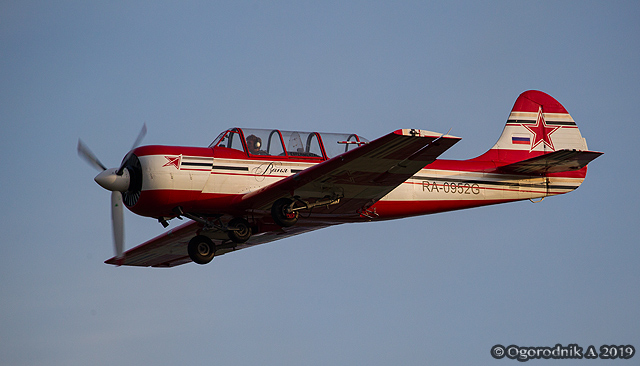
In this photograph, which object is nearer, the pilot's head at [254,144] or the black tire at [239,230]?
the pilot's head at [254,144]

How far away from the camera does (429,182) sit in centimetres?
1600

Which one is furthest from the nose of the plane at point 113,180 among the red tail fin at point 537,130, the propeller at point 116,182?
the red tail fin at point 537,130

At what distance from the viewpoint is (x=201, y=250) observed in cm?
1534

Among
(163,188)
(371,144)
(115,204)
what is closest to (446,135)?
(371,144)

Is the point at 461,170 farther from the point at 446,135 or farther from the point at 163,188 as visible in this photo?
the point at 163,188

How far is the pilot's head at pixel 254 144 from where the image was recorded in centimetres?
1464

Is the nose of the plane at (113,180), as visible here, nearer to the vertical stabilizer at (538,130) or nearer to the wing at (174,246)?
the wing at (174,246)

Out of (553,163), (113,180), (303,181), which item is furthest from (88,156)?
(553,163)

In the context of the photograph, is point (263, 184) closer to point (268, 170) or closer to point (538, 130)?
point (268, 170)

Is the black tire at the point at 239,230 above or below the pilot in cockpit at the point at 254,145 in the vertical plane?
below

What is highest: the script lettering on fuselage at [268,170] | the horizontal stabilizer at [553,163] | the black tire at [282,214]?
the script lettering on fuselage at [268,170]

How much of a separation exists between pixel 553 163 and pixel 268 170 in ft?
21.1

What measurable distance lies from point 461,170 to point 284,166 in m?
4.29

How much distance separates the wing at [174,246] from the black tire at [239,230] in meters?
1.12
